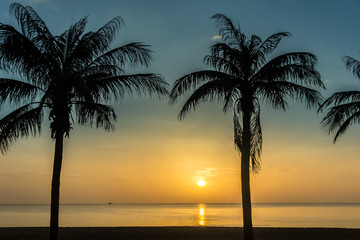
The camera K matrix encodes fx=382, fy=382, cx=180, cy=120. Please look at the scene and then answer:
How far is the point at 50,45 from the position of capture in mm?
13242

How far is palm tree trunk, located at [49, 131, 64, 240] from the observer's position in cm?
1279

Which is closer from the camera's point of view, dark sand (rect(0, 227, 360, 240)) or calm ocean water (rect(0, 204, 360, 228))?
dark sand (rect(0, 227, 360, 240))

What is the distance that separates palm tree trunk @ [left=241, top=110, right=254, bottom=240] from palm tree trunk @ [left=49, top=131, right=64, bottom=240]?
656cm

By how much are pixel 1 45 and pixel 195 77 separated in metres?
6.78

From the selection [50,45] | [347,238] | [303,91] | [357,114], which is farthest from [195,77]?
[347,238]

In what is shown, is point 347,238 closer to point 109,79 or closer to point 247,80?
point 247,80

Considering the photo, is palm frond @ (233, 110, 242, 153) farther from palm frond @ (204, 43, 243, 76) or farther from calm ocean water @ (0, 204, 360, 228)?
calm ocean water @ (0, 204, 360, 228)

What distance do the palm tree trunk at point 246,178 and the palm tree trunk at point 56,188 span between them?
6.56 m

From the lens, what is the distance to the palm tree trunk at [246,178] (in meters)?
13.9

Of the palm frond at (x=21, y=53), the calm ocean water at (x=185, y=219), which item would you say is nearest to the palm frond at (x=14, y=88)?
the palm frond at (x=21, y=53)

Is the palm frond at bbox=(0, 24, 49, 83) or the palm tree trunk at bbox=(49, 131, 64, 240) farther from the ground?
the palm frond at bbox=(0, 24, 49, 83)

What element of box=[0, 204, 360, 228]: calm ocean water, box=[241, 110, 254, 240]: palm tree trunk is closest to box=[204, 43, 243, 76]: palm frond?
box=[241, 110, 254, 240]: palm tree trunk

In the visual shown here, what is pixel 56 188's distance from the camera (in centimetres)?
1294

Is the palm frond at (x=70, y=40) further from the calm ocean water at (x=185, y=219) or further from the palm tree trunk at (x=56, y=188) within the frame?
the calm ocean water at (x=185, y=219)
